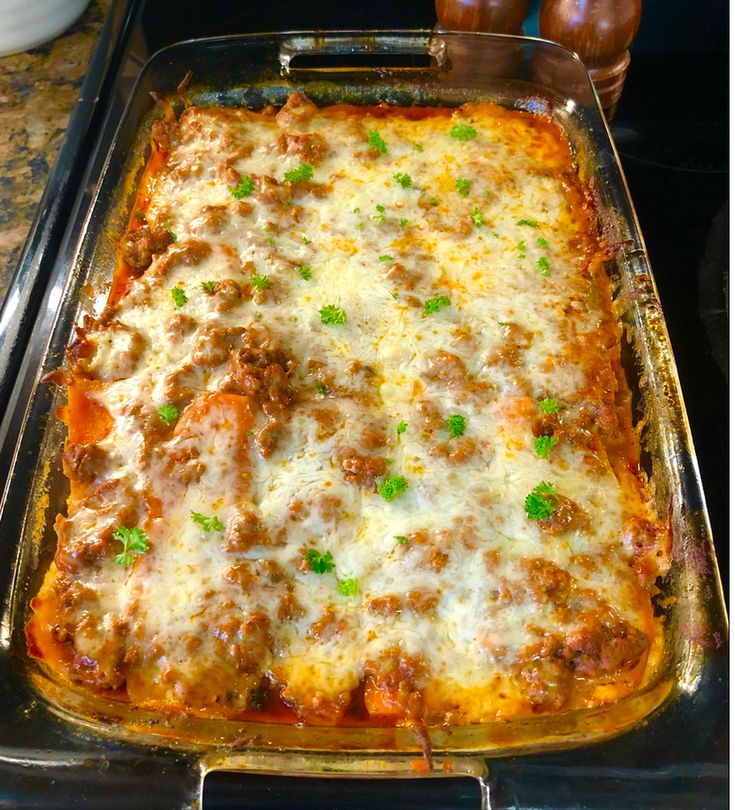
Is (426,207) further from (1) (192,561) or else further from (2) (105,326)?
(1) (192,561)

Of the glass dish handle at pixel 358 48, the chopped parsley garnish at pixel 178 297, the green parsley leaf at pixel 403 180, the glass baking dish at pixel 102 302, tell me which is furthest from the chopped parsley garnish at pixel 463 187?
the chopped parsley garnish at pixel 178 297

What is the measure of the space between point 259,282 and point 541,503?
4.05ft

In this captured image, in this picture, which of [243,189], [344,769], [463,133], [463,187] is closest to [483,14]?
[463,133]

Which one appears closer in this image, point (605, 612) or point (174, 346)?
point (605, 612)

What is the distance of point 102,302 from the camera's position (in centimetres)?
272

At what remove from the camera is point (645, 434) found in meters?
2.42

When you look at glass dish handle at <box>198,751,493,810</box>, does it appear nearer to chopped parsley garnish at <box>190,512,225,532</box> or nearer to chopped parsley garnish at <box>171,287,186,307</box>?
chopped parsley garnish at <box>190,512,225,532</box>

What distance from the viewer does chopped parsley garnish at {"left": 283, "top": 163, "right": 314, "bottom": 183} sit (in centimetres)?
300

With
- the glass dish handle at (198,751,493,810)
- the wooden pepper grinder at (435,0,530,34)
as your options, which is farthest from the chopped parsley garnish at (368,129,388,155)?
the glass dish handle at (198,751,493,810)

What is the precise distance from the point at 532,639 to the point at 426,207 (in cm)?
170

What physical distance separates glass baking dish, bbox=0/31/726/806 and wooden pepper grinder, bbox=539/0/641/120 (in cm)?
13

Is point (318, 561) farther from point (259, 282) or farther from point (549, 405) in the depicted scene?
point (259, 282)

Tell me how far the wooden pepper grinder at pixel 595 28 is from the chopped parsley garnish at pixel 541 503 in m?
2.07

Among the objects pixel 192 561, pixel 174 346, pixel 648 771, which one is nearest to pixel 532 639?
pixel 648 771
